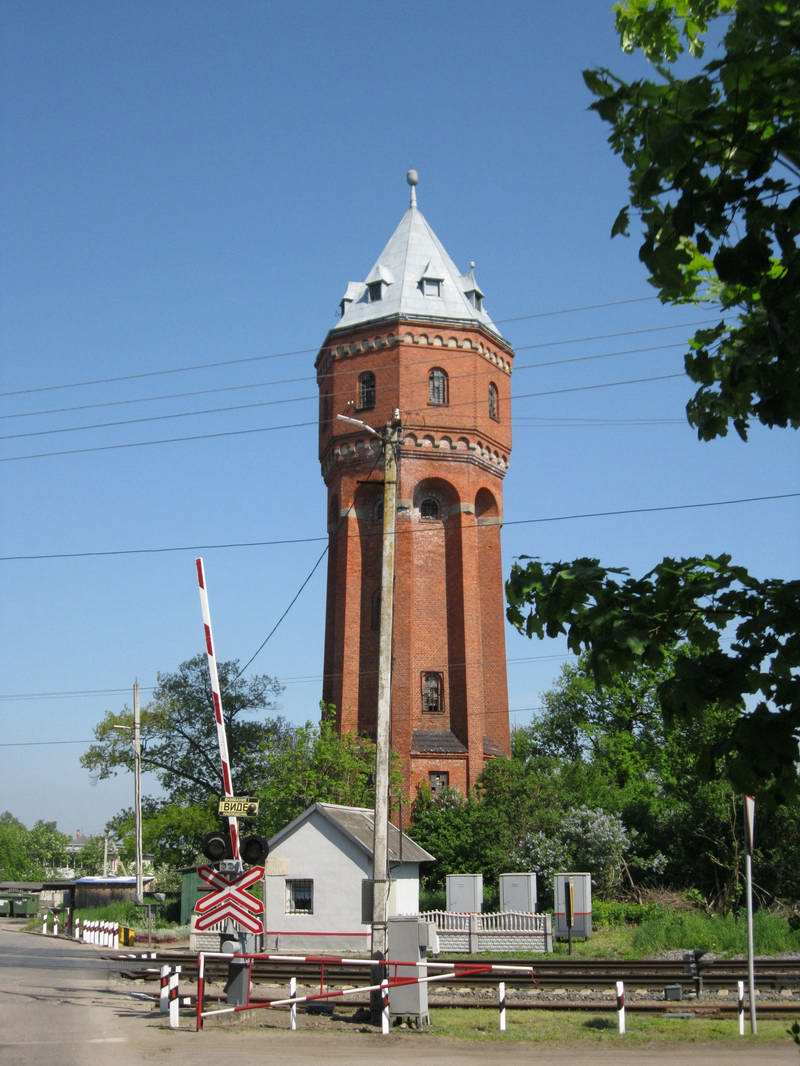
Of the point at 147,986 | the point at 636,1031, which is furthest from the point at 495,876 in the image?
the point at 636,1031

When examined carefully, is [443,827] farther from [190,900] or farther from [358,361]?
[358,361]

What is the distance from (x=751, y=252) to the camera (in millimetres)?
4977

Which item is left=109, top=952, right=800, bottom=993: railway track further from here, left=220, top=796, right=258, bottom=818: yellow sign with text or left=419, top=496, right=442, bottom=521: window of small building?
left=419, top=496, right=442, bottom=521: window of small building

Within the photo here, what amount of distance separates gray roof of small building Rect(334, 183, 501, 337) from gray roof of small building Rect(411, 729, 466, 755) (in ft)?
53.9

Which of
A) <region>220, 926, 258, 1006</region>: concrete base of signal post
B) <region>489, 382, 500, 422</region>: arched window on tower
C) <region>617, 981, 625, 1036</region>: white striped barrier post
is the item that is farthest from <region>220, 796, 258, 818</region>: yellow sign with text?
<region>489, 382, 500, 422</region>: arched window on tower

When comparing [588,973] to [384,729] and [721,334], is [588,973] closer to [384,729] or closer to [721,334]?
[384,729]

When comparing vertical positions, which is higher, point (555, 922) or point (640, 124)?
point (640, 124)

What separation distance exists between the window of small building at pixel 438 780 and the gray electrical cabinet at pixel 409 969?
28278 mm

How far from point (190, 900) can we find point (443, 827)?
10329 mm

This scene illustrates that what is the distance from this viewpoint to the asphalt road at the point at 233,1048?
43.1ft

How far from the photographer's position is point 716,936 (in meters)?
28.8

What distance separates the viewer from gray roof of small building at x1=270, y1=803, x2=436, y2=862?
1298 inches

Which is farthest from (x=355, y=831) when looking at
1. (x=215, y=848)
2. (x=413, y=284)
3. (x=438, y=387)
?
(x=413, y=284)

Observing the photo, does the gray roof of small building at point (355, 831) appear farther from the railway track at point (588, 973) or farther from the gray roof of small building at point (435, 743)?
the gray roof of small building at point (435, 743)
